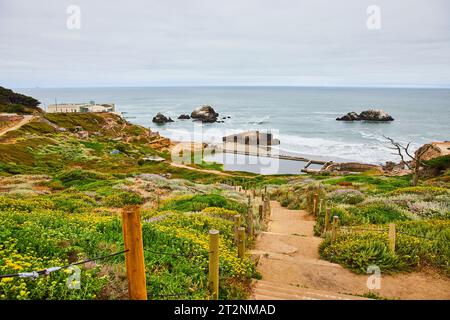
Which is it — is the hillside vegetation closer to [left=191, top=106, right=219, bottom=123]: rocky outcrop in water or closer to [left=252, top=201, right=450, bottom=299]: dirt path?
[left=191, top=106, right=219, bottom=123]: rocky outcrop in water

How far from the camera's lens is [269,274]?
849 cm

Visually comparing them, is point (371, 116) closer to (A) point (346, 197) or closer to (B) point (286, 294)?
(A) point (346, 197)

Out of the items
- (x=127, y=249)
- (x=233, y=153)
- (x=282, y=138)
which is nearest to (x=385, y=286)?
(x=127, y=249)

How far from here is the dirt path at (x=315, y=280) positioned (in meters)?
7.05

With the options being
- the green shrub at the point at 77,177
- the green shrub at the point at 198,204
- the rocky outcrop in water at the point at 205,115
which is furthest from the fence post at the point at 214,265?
the rocky outcrop in water at the point at 205,115

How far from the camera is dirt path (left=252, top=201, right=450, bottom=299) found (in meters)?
7.05

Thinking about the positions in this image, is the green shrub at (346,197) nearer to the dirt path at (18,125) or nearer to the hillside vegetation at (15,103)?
the dirt path at (18,125)

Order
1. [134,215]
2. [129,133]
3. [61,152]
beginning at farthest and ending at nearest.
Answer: [129,133], [61,152], [134,215]

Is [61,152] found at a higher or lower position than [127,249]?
lower

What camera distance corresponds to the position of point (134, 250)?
489cm

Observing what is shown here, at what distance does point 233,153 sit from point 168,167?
22.9 m

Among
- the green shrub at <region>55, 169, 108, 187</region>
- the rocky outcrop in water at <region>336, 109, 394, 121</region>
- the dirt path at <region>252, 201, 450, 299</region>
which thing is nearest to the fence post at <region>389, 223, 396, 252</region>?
the dirt path at <region>252, 201, 450, 299</region>

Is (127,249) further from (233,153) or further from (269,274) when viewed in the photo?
(233,153)
